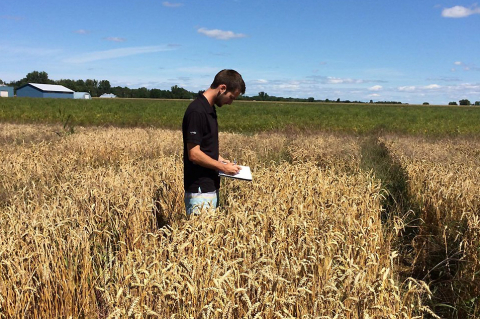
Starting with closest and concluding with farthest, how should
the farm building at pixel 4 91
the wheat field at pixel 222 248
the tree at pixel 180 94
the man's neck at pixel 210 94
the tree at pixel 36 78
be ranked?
the wheat field at pixel 222 248
the man's neck at pixel 210 94
the farm building at pixel 4 91
the tree at pixel 180 94
the tree at pixel 36 78

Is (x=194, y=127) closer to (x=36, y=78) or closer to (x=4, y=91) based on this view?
(x=4, y=91)

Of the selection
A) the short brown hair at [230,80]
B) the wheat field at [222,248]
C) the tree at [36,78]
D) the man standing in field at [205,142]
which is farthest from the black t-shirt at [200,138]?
the tree at [36,78]

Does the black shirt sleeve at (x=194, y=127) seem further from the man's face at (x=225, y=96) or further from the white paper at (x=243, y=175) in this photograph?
the white paper at (x=243, y=175)

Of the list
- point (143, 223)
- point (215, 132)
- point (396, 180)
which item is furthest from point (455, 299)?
point (396, 180)

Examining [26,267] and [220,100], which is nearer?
[26,267]

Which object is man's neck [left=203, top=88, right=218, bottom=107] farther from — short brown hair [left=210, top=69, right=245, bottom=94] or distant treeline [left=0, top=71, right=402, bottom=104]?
distant treeline [left=0, top=71, right=402, bottom=104]

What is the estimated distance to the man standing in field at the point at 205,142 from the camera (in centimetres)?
357

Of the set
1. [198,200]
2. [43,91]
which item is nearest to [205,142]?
[198,200]

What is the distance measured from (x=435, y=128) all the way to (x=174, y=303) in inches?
835

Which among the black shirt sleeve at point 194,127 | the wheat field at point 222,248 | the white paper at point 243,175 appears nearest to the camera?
the wheat field at point 222,248

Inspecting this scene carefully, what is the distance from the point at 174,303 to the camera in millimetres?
2092

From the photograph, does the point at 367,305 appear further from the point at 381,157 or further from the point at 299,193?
the point at 381,157

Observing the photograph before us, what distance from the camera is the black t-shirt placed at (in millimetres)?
3564

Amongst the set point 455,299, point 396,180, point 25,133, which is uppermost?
point 25,133
